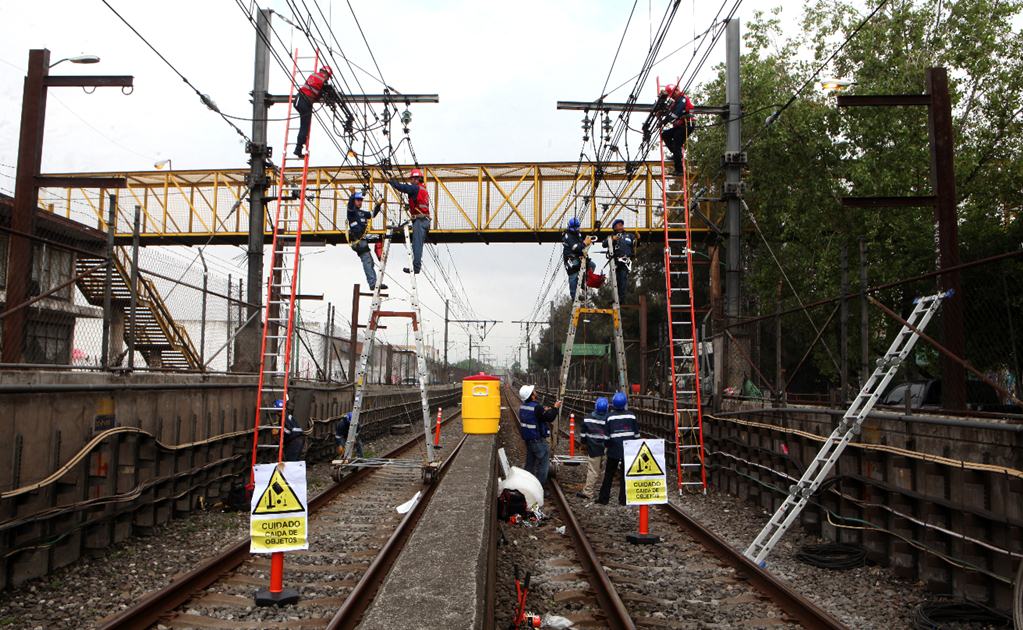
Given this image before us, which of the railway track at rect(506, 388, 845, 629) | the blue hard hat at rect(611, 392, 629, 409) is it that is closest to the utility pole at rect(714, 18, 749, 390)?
the blue hard hat at rect(611, 392, 629, 409)

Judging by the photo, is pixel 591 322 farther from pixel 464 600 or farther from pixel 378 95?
pixel 464 600

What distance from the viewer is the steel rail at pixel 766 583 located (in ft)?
20.1

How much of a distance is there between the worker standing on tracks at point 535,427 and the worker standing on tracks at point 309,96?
6.00 meters

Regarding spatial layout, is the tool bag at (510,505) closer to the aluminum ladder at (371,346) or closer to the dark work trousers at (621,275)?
the aluminum ladder at (371,346)

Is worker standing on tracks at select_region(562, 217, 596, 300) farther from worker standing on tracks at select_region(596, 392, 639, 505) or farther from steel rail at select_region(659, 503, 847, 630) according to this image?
steel rail at select_region(659, 503, 847, 630)

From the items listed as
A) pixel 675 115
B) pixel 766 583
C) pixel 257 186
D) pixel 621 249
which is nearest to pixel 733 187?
pixel 675 115

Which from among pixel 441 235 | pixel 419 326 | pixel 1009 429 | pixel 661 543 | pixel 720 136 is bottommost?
pixel 661 543

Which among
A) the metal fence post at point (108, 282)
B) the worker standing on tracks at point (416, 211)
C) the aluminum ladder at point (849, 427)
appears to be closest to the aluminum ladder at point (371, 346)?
the worker standing on tracks at point (416, 211)

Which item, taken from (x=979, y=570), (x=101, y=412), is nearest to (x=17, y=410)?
(x=101, y=412)

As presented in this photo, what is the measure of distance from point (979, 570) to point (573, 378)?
50.9 meters

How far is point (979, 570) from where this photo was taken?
6355mm

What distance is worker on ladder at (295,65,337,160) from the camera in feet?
43.1

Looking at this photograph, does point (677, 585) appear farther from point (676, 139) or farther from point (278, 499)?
point (676, 139)

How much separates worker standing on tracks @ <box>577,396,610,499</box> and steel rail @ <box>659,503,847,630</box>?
8.47 feet
